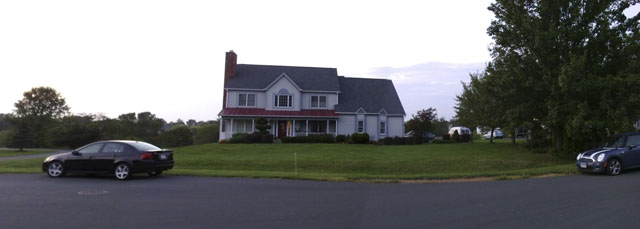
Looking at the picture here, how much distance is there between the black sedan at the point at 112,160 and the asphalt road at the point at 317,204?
96 centimetres

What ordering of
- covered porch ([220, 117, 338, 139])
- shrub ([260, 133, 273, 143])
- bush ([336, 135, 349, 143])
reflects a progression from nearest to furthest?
1. shrub ([260, 133, 273, 143])
2. bush ([336, 135, 349, 143])
3. covered porch ([220, 117, 338, 139])

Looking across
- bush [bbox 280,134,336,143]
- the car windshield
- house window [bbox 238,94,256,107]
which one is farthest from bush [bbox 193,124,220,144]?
the car windshield

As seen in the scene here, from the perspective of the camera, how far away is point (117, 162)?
12805 mm

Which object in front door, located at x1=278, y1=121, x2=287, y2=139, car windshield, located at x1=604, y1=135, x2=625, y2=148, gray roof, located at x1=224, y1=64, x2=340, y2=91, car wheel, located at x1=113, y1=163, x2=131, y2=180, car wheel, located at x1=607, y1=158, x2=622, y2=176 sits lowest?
car wheel, located at x1=113, y1=163, x2=131, y2=180

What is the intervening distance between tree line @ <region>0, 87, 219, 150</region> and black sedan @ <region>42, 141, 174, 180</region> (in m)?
19.7

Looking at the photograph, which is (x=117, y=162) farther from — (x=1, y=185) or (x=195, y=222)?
(x=195, y=222)

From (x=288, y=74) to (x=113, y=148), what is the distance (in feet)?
91.3

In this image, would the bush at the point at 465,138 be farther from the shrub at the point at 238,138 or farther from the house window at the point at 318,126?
the shrub at the point at 238,138

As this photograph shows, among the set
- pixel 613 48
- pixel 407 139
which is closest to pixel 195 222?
pixel 613 48

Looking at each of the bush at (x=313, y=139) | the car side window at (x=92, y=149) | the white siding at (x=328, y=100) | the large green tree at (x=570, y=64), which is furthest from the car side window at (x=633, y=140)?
the white siding at (x=328, y=100)

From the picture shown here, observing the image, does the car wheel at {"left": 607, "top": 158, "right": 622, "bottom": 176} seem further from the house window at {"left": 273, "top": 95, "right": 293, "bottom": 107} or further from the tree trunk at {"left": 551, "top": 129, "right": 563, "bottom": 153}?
the house window at {"left": 273, "top": 95, "right": 293, "bottom": 107}

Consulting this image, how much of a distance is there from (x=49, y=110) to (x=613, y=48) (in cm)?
7319

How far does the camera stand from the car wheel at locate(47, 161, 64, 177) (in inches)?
520

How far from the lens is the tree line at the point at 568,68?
17.1m
